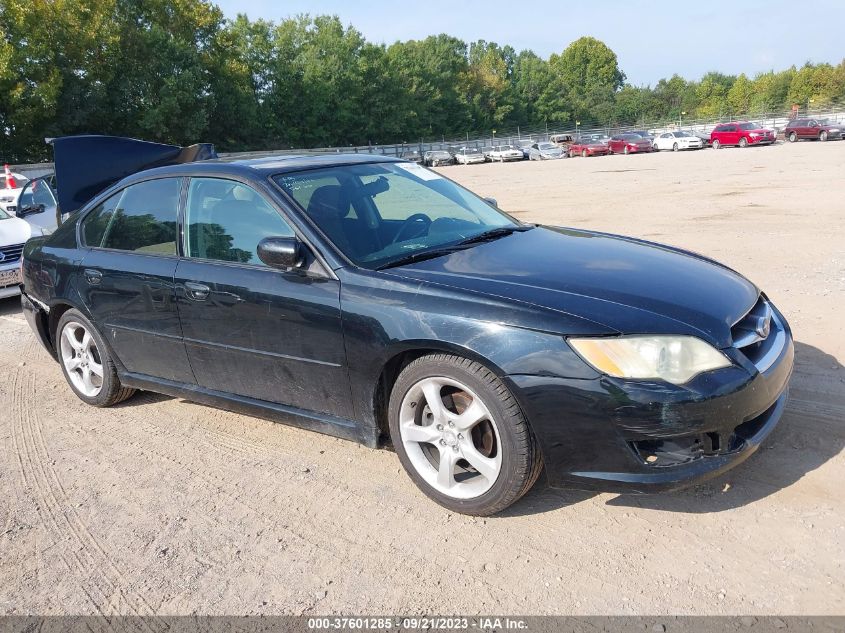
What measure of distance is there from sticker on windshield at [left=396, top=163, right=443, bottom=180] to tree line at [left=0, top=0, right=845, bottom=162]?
4615cm

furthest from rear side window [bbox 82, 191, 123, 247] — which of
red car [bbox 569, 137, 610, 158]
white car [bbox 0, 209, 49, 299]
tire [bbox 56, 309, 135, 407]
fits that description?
red car [bbox 569, 137, 610, 158]

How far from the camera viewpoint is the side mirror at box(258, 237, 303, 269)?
3.46 m

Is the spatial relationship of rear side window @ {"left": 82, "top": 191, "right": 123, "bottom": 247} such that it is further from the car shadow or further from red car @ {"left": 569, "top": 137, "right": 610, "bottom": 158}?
red car @ {"left": 569, "top": 137, "right": 610, "bottom": 158}

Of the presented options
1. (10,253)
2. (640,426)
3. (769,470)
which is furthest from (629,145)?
(640,426)

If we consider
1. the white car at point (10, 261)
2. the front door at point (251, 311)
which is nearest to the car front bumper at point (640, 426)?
the front door at point (251, 311)

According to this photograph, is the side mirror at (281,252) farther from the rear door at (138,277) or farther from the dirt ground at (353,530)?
the dirt ground at (353,530)

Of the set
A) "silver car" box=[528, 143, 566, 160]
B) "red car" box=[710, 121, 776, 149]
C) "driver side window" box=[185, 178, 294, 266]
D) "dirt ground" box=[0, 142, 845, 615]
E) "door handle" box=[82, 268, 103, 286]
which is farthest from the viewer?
"silver car" box=[528, 143, 566, 160]

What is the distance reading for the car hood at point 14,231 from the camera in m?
8.48

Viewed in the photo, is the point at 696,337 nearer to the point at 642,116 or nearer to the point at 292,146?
the point at 292,146

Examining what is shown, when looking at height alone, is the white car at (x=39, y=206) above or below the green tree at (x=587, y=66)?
below

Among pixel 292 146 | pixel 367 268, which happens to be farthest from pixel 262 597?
pixel 292 146

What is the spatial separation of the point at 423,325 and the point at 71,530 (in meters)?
1.97

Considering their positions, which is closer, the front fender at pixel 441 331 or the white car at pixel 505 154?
the front fender at pixel 441 331

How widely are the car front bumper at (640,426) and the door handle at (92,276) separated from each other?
299 cm
